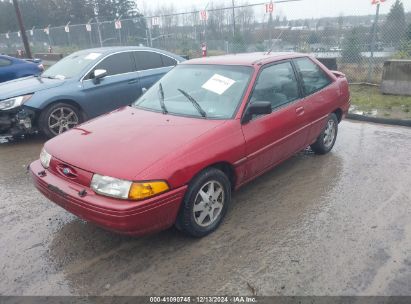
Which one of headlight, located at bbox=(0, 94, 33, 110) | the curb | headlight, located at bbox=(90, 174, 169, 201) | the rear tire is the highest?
headlight, located at bbox=(0, 94, 33, 110)

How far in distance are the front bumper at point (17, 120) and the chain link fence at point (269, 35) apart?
13.4 ft

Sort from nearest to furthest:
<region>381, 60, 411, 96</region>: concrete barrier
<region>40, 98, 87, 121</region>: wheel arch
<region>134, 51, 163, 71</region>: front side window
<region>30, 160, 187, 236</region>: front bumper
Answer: <region>30, 160, 187, 236</region>: front bumper
<region>40, 98, 87, 121</region>: wheel arch
<region>134, 51, 163, 71</region>: front side window
<region>381, 60, 411, 96</region>: concrete barrier

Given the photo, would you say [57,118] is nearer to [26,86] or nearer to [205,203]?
[26,86]

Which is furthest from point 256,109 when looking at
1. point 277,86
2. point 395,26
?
point 395,26

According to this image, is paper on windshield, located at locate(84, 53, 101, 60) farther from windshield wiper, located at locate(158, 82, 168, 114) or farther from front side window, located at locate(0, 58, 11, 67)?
front side window, located at locate(0, 58, 11, 67)

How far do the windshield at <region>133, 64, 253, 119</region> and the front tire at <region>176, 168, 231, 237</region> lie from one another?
0.66m

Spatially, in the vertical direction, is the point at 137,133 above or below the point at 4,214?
above

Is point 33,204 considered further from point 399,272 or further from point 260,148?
point 399,272

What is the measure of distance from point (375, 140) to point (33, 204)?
518 cm

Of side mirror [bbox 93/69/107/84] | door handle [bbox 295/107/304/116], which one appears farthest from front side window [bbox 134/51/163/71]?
door handle [bbox 295/107/304/116]

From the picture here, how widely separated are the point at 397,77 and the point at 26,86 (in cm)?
796

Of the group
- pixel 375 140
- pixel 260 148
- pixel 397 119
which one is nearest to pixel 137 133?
pixel 260 148

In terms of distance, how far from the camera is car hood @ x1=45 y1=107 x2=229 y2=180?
9.37ft

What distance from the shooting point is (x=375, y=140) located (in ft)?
19.1
